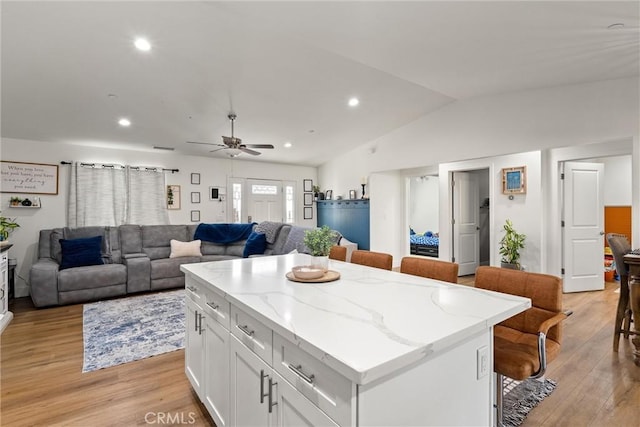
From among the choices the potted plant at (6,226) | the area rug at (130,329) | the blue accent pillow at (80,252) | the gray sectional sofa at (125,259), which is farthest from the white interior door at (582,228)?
the potted plant at (6,226)

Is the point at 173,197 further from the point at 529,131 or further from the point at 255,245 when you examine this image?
the point at 529,131

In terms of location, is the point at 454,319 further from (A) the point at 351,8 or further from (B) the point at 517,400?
(A) the point at 351,8

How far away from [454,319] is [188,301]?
5.77 ft

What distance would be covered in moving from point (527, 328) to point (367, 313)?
111cm

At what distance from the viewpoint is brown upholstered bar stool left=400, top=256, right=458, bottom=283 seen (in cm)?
199

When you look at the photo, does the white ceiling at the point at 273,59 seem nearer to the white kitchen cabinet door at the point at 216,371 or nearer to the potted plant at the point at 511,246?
the potted plant at the point at 511,246

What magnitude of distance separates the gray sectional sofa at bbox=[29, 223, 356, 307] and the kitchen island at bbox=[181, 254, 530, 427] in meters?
3.38

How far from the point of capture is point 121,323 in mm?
3568

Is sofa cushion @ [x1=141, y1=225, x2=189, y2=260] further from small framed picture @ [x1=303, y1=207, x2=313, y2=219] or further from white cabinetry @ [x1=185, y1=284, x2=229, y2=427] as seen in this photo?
white cabinetry @ [x1=185, y1=284, x2=229, y2=427]

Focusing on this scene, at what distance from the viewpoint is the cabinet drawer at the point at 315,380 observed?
2.84ft

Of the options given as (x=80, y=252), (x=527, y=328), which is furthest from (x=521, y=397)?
(x=80, y=252)

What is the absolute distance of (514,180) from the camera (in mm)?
4953

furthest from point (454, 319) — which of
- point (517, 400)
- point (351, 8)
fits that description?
point (351, 8)

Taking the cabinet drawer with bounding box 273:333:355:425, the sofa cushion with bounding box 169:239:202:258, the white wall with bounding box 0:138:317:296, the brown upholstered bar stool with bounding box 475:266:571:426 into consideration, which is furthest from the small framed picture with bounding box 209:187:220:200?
the cabinet drawer with bounding box 273:333:355:425
